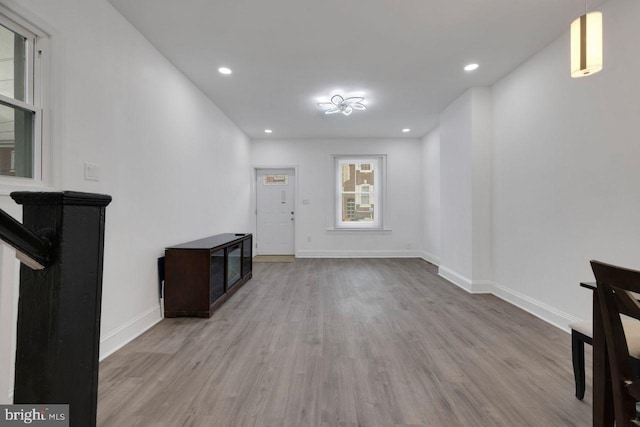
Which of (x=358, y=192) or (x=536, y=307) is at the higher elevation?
(x=358, y=192)

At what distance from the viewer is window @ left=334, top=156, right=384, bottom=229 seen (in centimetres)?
659

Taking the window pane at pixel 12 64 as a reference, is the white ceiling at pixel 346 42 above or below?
above

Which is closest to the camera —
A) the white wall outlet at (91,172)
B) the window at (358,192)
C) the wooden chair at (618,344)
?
the wooden chair at (618,344)

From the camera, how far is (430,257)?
5.95 meters

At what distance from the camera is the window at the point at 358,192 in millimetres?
6590

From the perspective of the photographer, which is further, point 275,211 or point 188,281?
point 275,211

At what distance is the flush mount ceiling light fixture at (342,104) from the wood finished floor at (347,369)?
2.73m

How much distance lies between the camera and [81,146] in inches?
78.4

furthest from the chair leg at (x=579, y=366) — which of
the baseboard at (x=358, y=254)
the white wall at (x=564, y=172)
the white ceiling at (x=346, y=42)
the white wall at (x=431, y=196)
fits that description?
the baseboard at (x=358, y=254)

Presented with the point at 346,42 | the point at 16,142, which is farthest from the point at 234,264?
the point at 346,42

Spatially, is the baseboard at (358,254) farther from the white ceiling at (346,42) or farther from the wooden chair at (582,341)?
the wooden chair at (582,341)

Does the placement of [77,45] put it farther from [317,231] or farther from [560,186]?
[317,231]

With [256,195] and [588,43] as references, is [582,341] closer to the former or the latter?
[588,43]

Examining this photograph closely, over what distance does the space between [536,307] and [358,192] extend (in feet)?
13.6
